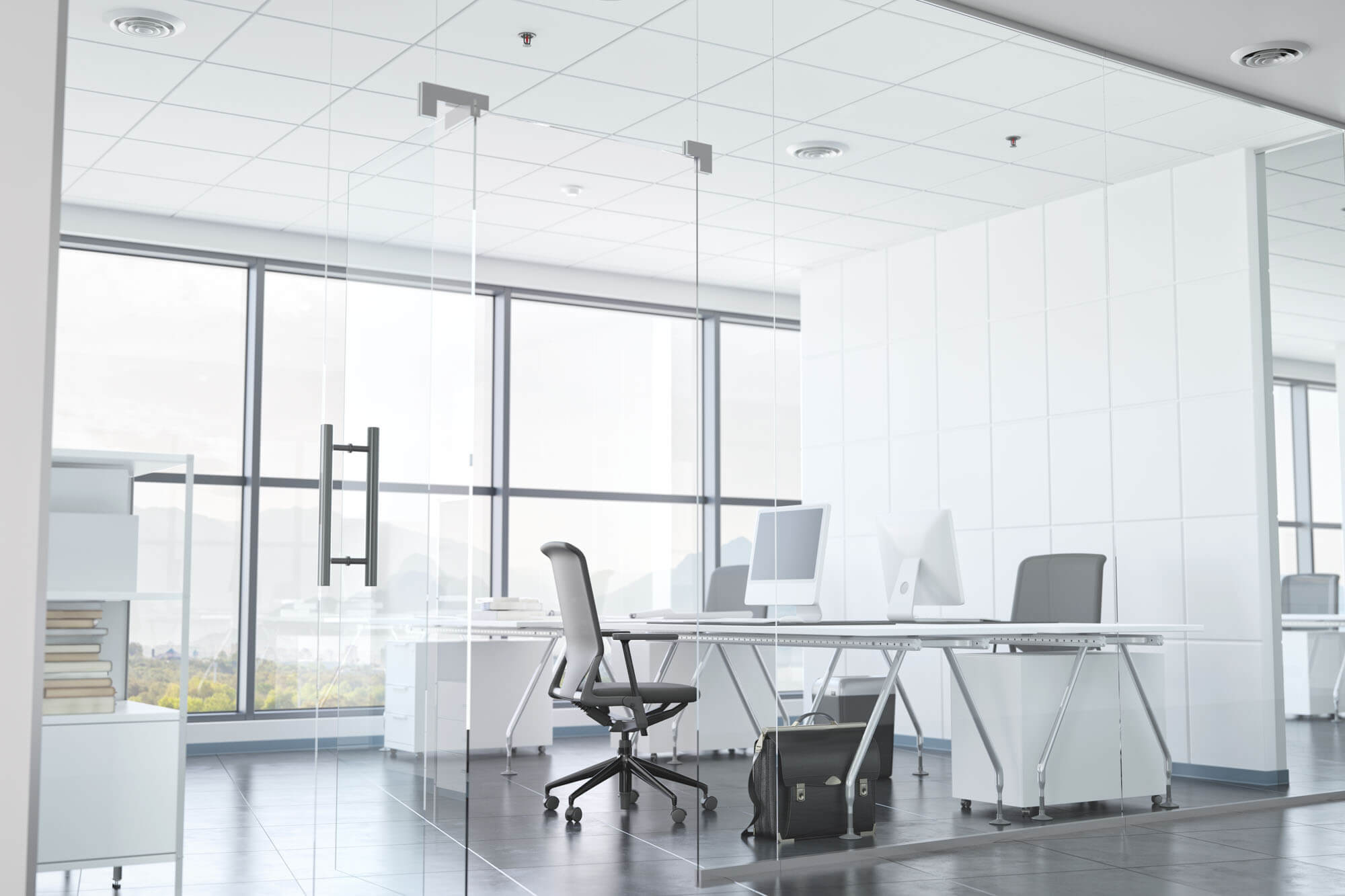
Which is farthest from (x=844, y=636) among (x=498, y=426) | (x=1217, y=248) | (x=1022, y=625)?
(x=498, y=426)

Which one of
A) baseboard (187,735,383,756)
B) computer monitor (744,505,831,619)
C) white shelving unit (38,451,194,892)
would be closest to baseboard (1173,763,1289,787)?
computer monitor (744,505,831,619)

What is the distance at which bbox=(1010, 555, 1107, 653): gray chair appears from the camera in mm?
5129

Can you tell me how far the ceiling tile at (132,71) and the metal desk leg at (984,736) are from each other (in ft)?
11.6

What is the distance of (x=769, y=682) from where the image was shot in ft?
12.9

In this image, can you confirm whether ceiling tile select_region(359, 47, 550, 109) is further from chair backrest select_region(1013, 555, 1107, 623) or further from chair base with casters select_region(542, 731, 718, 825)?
chair backrest select_region(1013, 555, 1107, 623)

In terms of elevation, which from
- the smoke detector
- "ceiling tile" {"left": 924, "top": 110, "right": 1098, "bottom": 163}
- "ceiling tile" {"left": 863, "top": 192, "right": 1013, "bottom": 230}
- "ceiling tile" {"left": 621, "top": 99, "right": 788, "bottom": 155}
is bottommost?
"ceiling tile" {"left": 621, "top": 99, "right": 788, "bottom": 155}

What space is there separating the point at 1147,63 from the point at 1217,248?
2.82ft

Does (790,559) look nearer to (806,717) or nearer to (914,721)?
(806,717)

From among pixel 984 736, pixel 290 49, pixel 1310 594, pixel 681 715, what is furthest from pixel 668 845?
pixel 290 49

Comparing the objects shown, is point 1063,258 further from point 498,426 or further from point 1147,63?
point 498,426

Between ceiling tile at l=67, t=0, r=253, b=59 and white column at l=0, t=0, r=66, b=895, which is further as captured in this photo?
ceiling tile at l=67, t=0, r=253, b=59

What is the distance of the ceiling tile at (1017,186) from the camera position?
5258mm

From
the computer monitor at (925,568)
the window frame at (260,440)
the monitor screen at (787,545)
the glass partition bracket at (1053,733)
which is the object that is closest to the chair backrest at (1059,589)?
the glass partition bracket at (1053,733)

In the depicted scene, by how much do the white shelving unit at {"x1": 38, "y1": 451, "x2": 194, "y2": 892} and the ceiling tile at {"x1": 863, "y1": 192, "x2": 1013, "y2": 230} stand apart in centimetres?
316
